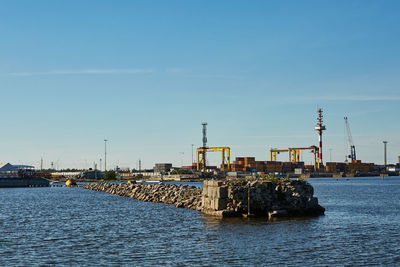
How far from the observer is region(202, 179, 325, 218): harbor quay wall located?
45188 mm

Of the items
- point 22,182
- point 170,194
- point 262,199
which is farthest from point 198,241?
point 22,182

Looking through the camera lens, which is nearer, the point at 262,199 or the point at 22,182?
the point at 262,199

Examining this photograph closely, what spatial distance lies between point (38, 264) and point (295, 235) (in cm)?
1823

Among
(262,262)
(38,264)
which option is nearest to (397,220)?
(262,262)

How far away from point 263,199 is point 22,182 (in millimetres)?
113100

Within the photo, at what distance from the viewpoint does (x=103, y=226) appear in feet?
134

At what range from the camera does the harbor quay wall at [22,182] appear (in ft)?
450

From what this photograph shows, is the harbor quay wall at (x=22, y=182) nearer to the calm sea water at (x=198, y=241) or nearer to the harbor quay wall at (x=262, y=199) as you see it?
the calm sea water at (x=198, y=241)

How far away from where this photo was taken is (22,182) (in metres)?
140

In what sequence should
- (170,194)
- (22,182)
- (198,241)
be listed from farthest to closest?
(22,182)
(170,194)
(198,241)

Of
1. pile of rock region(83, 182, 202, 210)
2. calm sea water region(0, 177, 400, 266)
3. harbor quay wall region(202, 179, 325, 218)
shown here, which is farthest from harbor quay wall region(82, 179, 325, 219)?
pile of rock region(83, 182, 202, 210)

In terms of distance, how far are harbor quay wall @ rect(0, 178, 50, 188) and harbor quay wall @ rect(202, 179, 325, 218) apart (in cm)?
10866

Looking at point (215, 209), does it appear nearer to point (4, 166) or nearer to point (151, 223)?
point (151, 223)

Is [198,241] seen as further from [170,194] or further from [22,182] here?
[22,182]
